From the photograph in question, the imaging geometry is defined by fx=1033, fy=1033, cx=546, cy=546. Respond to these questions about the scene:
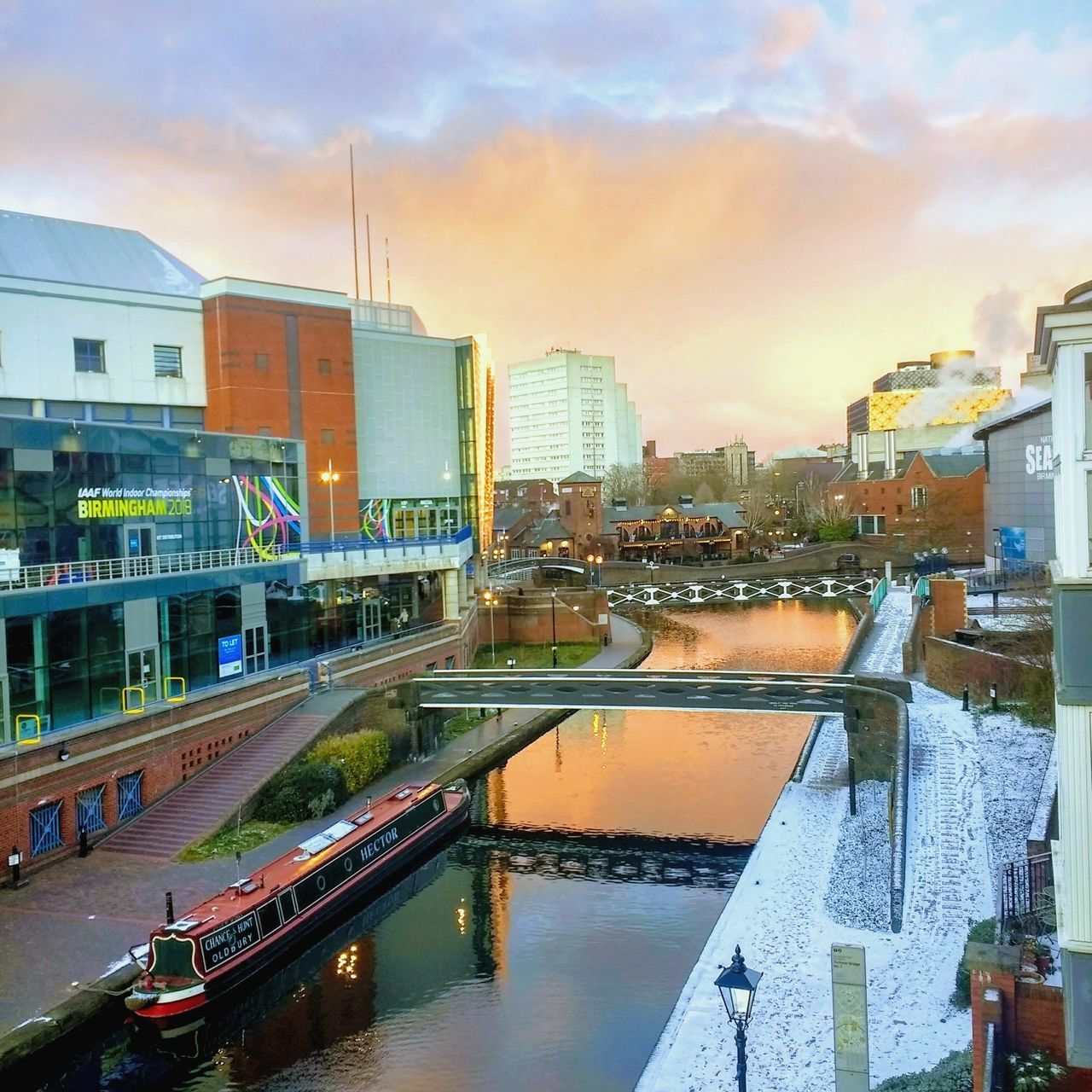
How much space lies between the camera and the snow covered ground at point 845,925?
15.1m

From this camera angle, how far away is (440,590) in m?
48.5

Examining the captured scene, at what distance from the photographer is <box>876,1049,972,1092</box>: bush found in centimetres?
1255

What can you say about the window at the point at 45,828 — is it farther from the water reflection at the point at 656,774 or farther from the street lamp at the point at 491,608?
the street lamp at the point at 491,608

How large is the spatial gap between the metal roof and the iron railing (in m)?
40.9

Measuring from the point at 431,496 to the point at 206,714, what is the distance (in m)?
26.5

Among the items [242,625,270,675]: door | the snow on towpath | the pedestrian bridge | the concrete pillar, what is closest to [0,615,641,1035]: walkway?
[242,625,270,675]: door

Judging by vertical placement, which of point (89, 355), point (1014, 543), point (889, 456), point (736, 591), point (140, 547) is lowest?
point (736, 591)

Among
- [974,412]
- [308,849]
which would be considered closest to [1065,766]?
[308,849]

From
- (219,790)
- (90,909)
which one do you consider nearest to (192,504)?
(219,790)

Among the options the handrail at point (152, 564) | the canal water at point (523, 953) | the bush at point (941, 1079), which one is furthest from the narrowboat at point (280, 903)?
the bush at point (941, 1079)

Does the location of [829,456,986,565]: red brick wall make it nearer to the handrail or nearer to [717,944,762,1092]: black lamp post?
the handrail

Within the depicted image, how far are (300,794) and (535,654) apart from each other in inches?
1142

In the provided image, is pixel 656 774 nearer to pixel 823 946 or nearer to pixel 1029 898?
pixel 823 946

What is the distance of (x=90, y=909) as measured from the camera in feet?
70.3
